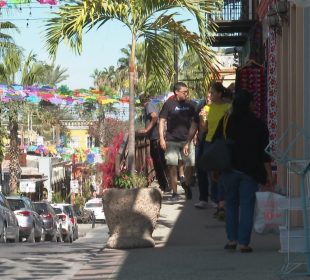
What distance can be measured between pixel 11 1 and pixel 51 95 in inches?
228

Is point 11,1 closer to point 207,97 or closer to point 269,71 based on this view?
point 269,71

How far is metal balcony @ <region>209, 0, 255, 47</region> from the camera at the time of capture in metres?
24.9

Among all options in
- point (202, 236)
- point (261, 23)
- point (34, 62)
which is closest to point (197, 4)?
point (202, 236)

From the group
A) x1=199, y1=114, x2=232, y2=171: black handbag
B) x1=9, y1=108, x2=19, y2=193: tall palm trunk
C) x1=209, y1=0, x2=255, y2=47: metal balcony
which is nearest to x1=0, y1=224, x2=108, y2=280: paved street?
x1=199, y1=114, x2=232, y2=171: black handbag

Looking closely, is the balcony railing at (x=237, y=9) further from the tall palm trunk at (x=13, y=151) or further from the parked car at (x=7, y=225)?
the tall palm trunk at (x=13, y=151)

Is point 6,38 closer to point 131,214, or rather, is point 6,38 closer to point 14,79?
→ point 14,79

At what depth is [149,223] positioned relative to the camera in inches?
460

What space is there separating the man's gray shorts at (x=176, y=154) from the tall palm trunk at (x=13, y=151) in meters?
29.2

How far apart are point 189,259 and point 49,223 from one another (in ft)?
75.2

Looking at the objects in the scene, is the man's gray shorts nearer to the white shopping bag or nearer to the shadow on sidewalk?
the shadow on sidewalk

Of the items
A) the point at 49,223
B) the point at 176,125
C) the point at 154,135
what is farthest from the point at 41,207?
the point at 176,125

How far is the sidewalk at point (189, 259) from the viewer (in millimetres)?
9102

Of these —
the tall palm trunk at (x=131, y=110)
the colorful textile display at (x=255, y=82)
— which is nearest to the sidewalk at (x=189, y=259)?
the tall palm trunk at (x=131, y=110)

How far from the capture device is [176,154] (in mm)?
15219
